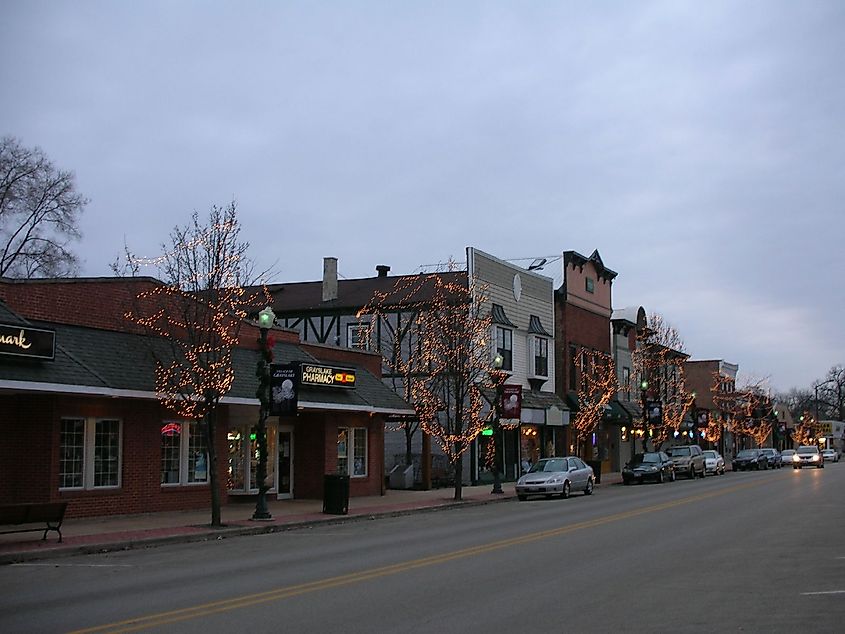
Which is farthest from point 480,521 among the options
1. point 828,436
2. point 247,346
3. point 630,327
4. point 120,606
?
point 828,436

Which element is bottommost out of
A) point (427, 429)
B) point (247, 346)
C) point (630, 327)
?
point (427, 429)

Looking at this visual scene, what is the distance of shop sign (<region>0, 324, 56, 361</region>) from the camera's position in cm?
1970

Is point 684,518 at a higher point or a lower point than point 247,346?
lower

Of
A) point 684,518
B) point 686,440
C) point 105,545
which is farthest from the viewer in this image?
point 686,440

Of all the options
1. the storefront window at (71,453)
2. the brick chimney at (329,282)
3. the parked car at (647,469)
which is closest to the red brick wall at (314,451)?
the storefront window at (71,453)

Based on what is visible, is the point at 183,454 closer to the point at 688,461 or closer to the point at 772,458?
the point at 688,461

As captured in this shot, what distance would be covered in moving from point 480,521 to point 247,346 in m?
9.67

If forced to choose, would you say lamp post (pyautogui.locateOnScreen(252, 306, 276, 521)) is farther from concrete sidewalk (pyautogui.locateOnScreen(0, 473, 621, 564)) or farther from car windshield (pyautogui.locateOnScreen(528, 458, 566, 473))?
car windshield (pyautogui.locateOnScreen(528, 458, 566, 473))

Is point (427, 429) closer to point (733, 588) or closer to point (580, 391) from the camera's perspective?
point (580, 391)

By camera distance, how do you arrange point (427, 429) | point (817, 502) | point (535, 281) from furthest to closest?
1. point (535, 281)
2. point (427, 429)
3. point (817, 502)

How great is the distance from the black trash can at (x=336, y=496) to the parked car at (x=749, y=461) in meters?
48.9

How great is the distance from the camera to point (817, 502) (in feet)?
96.8

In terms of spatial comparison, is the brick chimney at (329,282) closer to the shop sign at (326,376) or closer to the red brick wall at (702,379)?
the shop sign at (326,376)

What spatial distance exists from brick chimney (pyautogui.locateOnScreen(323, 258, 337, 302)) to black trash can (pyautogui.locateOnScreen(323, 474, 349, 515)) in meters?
18.9
